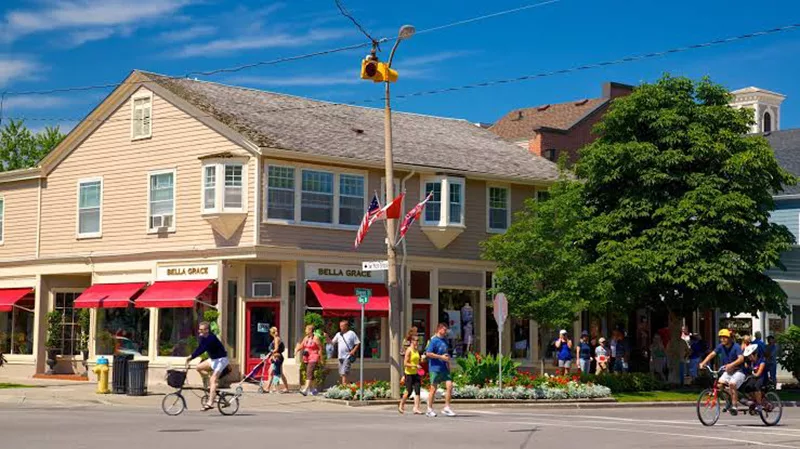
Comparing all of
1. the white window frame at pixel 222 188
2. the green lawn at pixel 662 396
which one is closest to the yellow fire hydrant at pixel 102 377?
the white window frame at pixel 222 188

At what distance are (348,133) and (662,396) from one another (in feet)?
42.8

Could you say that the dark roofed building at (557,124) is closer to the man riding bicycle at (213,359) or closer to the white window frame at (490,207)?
the white window frame at (490,207)

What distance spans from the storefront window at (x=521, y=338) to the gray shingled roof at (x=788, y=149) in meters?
13.8

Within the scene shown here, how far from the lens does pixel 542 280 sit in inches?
1400

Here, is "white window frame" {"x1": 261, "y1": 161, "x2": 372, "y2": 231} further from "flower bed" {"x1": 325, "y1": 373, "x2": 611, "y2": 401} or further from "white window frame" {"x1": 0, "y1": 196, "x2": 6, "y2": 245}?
"white window frame" {"x1": 0, "y1": 196, "x2": 6, "y2": 245}

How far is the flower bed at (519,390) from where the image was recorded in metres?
29.7

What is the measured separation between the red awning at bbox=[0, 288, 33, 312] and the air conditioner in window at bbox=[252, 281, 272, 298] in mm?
10049

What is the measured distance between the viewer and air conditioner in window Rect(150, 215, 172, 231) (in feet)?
121

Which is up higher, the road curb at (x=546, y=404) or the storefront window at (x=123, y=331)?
the storefront window at (x=123, y=331)

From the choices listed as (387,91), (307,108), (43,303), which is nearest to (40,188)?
(43,303)

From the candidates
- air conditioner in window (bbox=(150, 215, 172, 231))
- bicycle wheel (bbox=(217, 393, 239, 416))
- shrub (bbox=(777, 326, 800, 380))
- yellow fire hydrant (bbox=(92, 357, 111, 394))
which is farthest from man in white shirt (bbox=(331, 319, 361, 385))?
shrub (bbox=(777, 326, 800, 380))

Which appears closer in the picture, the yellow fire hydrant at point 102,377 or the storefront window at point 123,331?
the yellow fire hydrant at point 102,377

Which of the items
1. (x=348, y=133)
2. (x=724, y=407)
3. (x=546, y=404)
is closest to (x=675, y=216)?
(x=546, y=404)

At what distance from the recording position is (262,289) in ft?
116
